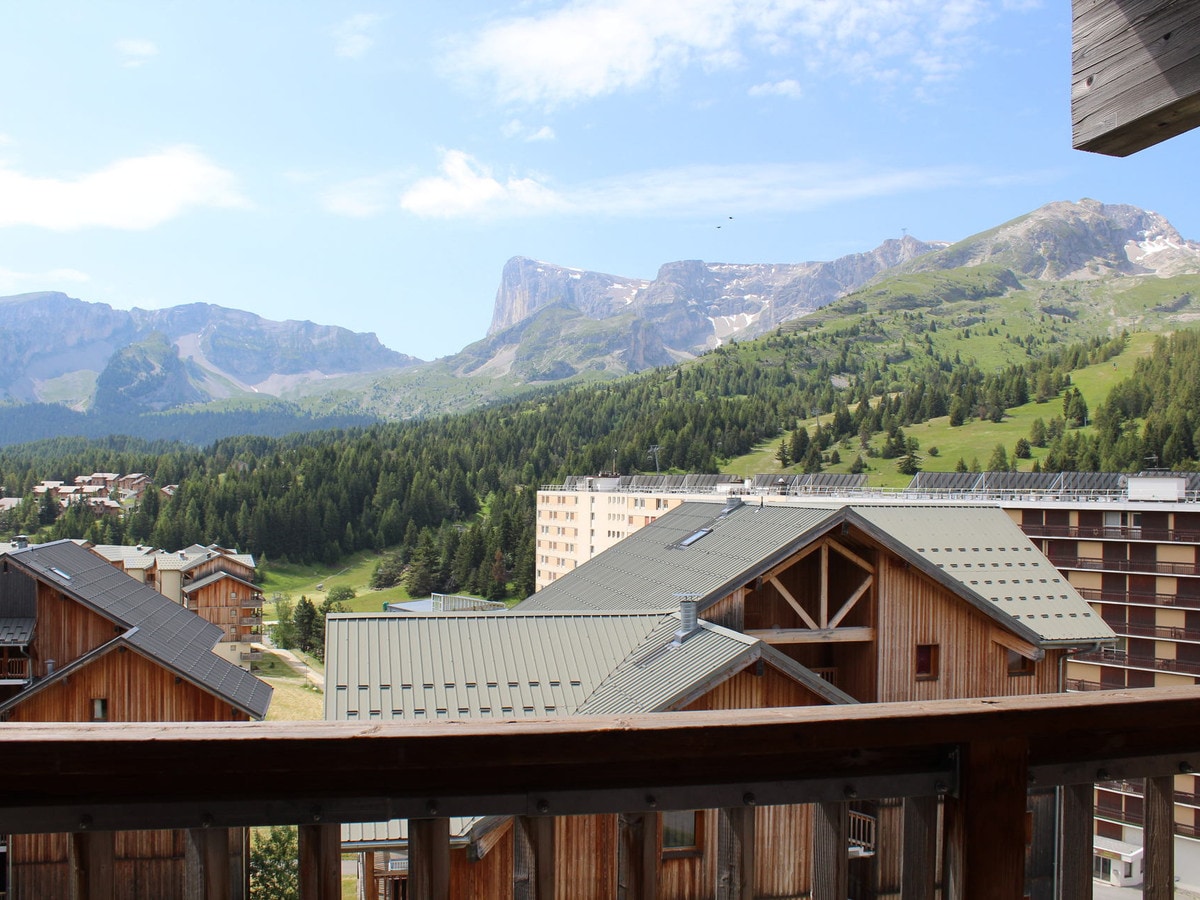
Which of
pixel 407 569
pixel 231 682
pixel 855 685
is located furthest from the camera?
pixel 407 569

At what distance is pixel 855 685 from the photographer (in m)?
18.4

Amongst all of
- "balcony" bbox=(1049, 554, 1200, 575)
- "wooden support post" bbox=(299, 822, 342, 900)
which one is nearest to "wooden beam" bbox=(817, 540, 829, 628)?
"wooden support post" bbox=(299, 822, 342, 900)

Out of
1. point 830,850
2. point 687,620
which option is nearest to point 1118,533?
point 687,620

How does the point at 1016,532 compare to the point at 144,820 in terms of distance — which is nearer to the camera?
the point at 144,820

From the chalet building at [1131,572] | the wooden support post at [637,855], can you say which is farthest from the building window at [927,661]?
the chalet building at [1131,572]

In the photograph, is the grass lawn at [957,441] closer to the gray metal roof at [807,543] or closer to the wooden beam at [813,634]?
the gray metal roof at [807,543]

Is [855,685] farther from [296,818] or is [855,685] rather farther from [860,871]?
[296,818]

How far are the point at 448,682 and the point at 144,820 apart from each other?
13.2 meters

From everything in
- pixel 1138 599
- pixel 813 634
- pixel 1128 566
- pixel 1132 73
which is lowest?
pixel 1138 599

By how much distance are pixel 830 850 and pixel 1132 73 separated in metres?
2.33

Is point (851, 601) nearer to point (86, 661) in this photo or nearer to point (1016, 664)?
point (1016, 664)

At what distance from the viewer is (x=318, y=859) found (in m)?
2.16

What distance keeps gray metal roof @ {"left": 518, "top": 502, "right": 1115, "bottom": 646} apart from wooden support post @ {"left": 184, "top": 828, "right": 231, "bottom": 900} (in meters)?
14.7

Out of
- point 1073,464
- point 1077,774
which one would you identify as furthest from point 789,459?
point 1077,774
